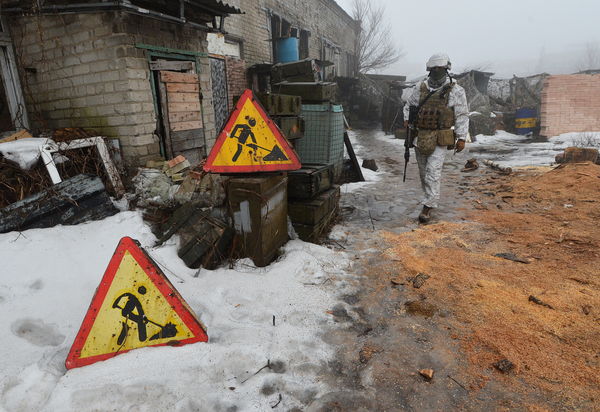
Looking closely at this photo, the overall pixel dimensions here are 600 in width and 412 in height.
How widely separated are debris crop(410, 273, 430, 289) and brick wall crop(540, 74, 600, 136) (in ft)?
47.1

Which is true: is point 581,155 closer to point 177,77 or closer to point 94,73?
point 177,77

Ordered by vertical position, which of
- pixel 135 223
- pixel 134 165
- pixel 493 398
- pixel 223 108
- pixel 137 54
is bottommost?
pixel 493 398

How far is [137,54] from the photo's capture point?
505 cm

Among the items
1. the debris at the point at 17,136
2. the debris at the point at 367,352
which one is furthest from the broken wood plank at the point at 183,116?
the debris at the point at 367,352

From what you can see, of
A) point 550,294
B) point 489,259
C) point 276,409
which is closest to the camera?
point 276,409

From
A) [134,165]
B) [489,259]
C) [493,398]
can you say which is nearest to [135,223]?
[134,165]

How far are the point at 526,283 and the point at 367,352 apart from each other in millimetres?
1698

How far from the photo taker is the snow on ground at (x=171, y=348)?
5.80ft

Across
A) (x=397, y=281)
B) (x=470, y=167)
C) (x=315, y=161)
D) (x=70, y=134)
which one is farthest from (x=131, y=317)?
(x=470, y=167)

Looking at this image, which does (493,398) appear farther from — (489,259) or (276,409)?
(489,259)

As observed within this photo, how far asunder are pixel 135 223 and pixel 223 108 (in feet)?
22.7

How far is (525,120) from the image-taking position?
616 inches

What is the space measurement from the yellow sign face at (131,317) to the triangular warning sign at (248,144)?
1.21 metres

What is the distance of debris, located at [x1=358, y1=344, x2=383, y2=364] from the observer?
6.94 feet
